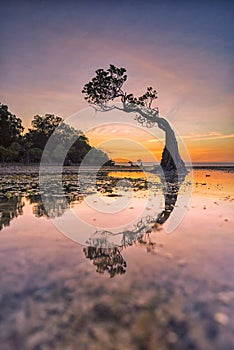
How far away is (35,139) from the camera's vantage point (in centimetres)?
7050

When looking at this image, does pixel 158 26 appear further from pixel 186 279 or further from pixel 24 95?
pixel 186 279

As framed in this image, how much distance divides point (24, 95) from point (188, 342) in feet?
103

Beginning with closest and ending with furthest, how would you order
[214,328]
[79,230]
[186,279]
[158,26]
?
[214,328] < [186,279] < [79,230] < [158,26]

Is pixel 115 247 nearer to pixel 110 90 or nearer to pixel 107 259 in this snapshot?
pixel 107 259

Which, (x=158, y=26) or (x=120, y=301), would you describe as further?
(x=158, y=26)

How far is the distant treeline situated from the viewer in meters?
54.3

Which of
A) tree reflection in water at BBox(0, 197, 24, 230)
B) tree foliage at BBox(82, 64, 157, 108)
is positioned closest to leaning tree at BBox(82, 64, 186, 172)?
tree foliage at BBox(82, 64, 157, 108)

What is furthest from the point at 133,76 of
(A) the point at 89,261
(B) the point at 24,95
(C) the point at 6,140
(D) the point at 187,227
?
(C) the point at 6,140

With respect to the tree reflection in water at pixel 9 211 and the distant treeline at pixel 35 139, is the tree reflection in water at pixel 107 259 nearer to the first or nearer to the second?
the tree reflection in water at pixel 9 211

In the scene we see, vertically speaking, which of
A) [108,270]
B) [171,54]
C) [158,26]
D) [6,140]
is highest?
[158,26]

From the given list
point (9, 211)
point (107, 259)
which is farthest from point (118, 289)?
point (9, 211)

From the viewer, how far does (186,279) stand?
302 centimetres

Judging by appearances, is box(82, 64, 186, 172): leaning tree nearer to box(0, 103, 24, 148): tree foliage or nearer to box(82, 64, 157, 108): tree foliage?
box(82, 64, 157, 108): tree foliage

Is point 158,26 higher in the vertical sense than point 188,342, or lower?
higher
